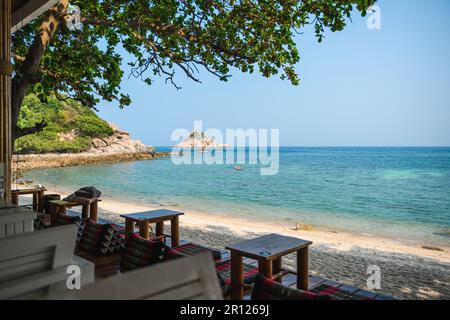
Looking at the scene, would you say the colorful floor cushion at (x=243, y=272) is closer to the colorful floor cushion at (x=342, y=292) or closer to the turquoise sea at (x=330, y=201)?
the colorful floor cushion at (x=342, y=292)

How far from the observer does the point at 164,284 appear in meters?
1.14

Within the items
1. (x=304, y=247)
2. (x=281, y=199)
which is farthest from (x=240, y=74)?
(x=281, y=199)

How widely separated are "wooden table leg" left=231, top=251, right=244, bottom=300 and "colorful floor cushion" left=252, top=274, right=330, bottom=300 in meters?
1.86

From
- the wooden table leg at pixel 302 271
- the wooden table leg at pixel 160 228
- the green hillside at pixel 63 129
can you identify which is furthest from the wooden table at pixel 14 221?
the green hillside at pixel 63 129

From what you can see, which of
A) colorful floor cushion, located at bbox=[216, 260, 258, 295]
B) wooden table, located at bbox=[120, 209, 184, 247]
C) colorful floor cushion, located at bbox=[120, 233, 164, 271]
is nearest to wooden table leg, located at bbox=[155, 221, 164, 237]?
wooden table, located at bbox=[120, 209, 184, 247]

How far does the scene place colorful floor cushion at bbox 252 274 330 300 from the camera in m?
2.22

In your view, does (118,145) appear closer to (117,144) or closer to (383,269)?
(117,144)

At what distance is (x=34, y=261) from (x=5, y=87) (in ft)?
12.8

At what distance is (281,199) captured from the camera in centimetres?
2716

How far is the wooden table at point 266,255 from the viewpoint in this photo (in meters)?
4.15

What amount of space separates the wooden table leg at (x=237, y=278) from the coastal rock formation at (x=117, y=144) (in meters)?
66.2

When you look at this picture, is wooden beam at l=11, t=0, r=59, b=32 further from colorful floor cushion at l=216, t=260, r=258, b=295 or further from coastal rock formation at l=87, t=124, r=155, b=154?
coastal rock formation at l=87, t=124, r=155, b=154
